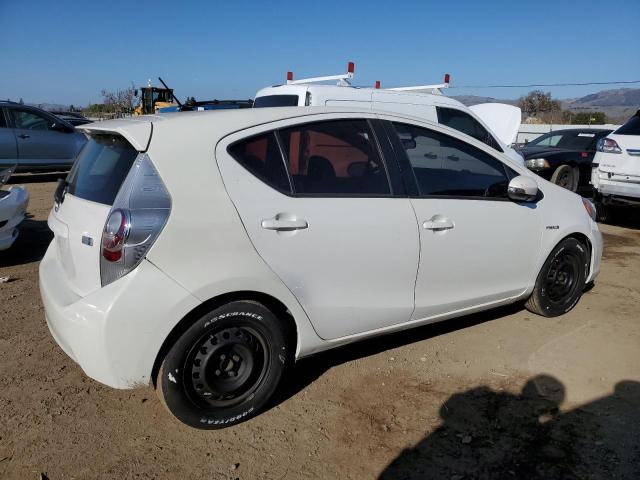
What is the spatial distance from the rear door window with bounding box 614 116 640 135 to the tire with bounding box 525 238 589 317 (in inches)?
166

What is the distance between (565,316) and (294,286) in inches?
109

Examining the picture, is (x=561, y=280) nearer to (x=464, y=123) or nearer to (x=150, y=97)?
A: (x=464, y=123)

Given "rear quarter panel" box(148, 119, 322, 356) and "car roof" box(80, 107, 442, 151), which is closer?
"rear quarter panel" box(148, 119, 322, 356)

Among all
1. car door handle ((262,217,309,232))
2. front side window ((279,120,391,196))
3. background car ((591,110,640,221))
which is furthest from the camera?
background car ((591,110,640,221))

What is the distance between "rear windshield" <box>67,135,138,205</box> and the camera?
8.71ft

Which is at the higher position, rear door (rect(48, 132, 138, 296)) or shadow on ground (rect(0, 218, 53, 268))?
rear door (rect(48, 132, 138, 296))

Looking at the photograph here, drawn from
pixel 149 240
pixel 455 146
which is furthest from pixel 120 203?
pixel 455 146

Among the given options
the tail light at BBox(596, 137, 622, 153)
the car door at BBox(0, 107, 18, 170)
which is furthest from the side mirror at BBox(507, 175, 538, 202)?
the car door at BBox(0, 107, 18, 170)

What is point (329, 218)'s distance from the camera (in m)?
2.89

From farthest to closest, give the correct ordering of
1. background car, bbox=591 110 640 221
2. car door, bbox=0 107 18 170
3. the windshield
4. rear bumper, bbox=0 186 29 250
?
car door, bbox=0 107 18 170
the windshield
background car, bbox=591 110 640 221
rear bumper, bbox=0 186 29 250

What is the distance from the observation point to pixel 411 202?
3.23 metres

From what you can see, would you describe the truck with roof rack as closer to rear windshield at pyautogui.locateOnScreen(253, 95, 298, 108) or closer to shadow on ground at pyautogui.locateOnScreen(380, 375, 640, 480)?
rear windshield at pyautogui.locateOnScreen(253, 95, 298, 108)

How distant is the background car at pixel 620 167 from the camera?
292 inches

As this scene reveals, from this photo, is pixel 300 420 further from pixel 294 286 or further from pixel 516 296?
pixel 516 296
